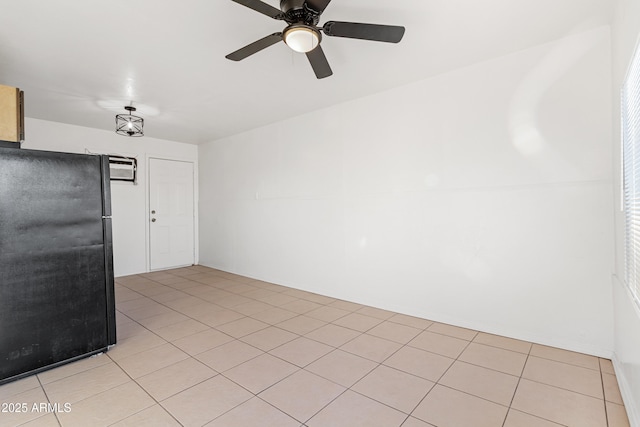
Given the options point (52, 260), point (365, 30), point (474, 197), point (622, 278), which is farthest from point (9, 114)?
point (622, 278)

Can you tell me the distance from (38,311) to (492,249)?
3.80 m

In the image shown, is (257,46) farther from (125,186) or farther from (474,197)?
(125,186)

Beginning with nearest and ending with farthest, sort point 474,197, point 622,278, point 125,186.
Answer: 1. point 622,278
2. point 474,197
3. point 125,186

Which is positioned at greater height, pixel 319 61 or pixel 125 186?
pixel 319 61

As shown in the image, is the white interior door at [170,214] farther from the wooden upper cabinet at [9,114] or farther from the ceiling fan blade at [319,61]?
the ceiling fan blade at [319,61]

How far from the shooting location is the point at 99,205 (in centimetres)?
267

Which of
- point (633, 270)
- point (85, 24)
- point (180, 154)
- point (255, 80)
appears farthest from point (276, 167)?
point (633, 270)

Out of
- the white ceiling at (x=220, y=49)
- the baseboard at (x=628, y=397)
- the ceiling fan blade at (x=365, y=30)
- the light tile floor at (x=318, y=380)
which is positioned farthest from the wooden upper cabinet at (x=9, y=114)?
the baseboard at (x=628, y=397)

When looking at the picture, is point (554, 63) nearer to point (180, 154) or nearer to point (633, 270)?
point (633, 270)

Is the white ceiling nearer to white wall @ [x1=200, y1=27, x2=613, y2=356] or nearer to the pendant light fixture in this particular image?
the pendant light fixture

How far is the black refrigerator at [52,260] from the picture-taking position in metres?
2.25

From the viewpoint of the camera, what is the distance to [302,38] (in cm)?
194

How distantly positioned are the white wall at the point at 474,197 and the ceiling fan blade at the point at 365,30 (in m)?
1.48

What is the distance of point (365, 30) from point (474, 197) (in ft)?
6.27
